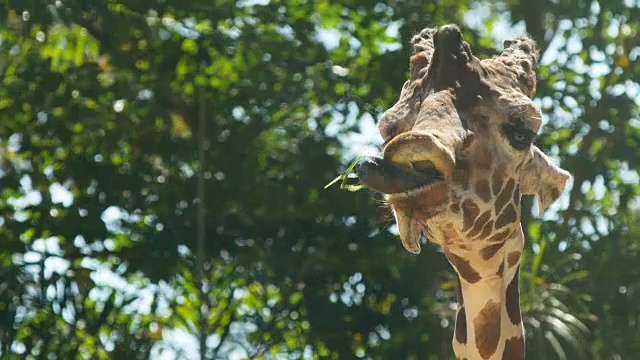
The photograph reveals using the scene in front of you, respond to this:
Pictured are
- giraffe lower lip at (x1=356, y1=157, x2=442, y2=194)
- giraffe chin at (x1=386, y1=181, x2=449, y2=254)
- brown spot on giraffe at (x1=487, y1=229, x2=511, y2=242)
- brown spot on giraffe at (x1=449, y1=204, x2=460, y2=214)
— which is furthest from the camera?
brown spot on giraffe at (x1=487, y1=229, x2=511, y2=242)

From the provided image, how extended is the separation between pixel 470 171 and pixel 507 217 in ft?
0.84

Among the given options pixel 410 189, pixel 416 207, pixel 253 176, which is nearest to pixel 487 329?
pixel 416 207

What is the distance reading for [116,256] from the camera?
868 cm

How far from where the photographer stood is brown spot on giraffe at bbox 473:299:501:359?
3871 mm

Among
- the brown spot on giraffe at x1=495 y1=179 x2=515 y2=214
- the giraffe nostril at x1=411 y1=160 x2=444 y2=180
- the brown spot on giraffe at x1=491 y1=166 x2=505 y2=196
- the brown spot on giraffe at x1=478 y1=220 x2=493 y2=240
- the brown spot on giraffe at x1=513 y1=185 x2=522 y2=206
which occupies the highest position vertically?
the giraffe nostril at x1=411 y1=160 x2=444 y2=180

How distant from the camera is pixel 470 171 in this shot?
3.61 m

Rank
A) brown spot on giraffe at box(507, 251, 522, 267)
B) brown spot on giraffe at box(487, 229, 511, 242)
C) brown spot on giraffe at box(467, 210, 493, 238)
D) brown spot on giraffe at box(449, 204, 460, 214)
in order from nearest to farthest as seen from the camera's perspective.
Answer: brown spot on giraffe at box(449, 204, 460, 214), brown spot on giraffe at box(467, 210, 493, 238), brown spot on giraffe at box(487, 229, 511, 242), brown spot on giraffe at box(507, 251, 522, 267)

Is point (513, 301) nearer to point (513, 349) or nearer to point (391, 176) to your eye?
point (513, 349)

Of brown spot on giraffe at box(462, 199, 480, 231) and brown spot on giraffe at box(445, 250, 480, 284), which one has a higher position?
brown spot on giraffe at box(462, 199, 480, 231)

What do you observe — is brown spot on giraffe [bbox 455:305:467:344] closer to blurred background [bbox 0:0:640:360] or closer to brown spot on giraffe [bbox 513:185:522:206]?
brown spot on giraffe [bbox 513:185:522:206]

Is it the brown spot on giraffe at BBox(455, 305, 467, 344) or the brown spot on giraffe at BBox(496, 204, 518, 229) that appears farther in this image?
the brown spot on giraffe at BBox(455, 305, 467, 344)

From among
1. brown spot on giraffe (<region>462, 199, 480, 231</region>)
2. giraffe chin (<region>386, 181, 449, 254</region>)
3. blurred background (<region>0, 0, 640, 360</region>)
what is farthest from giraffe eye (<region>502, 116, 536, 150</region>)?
blurred background (<region>0, 0, 640, 360</region>)

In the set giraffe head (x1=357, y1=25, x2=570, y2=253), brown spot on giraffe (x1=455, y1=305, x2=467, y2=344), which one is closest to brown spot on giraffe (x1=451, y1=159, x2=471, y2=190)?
giraffe head (x1=357, y1=25, x2=570, y2=253)

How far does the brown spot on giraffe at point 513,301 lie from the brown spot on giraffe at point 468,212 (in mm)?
371
